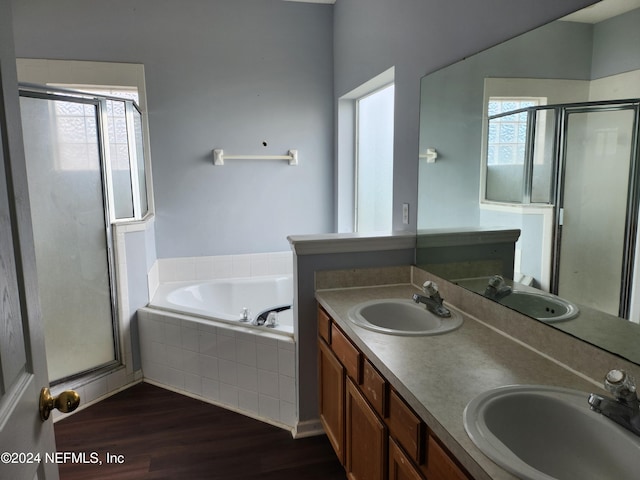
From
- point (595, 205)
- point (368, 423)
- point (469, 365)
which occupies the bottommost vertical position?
point (368, 423)

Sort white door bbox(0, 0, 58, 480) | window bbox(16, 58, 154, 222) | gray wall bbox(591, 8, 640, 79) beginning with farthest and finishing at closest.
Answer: window bbox(16, 58, 154, 222)
gray wall bbox(591, 8, 640, 79)
white door bbox(0, 0, 58, 480)

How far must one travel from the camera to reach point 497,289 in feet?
5.37

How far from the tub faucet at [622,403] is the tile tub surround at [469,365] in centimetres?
17

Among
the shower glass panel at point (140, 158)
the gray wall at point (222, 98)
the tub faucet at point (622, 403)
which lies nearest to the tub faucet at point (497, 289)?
the tub faucet at point (622, 403)

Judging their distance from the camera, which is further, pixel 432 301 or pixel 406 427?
pixel 432 301

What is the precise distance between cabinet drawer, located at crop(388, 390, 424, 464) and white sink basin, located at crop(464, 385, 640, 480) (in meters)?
0.18

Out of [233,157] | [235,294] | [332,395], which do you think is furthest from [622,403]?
[233,157]

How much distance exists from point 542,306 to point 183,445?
1914 millimetres

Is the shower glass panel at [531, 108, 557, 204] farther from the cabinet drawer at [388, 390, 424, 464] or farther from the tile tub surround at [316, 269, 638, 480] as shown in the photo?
the cabinet drawer at [388, 390, 424, 464]

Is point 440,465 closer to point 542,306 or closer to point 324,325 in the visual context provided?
point 542,306

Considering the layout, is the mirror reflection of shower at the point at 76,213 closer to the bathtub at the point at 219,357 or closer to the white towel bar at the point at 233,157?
the bathtub at the point at 219,357

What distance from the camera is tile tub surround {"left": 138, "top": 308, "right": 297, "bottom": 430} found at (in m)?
2.46

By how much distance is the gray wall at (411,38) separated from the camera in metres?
1.59

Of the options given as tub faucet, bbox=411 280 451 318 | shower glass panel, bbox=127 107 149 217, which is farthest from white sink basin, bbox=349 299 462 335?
shower glass panel, bbox=127 107 149 217
